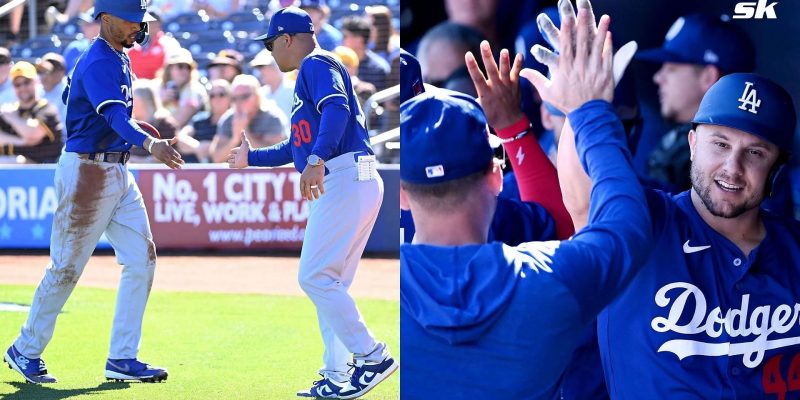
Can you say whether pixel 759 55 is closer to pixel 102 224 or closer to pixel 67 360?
pixel 102 224

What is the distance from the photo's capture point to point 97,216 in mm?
4992

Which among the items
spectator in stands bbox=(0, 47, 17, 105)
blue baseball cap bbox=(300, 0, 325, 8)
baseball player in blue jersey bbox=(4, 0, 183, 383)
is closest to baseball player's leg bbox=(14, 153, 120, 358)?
baseball player in blue jersey bbox=(4, 0, 183, 383)

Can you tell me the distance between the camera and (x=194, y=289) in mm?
8633

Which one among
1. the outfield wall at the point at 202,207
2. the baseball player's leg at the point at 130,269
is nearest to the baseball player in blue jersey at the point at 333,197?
the baseball player's leg at the point at 130,269

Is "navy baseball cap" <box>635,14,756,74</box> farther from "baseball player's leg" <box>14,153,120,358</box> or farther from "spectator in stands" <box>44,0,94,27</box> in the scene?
"spectator in stands" <box>44,0,94,27</box>

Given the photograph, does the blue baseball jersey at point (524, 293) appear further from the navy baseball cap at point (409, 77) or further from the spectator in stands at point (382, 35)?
the spectator in stands at point (382, 35)

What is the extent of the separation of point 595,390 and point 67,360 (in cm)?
378

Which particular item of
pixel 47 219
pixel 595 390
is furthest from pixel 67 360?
pixel 47 219

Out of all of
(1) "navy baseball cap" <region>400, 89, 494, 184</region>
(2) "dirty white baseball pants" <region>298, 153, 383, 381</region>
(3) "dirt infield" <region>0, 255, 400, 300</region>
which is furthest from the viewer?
(3) "dirt infield" <region>0, 255, 400, 300</region>

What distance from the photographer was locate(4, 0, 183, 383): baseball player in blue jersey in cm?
493

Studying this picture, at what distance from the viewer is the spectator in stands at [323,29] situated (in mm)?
11961

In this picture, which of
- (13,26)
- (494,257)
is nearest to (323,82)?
(494,257)

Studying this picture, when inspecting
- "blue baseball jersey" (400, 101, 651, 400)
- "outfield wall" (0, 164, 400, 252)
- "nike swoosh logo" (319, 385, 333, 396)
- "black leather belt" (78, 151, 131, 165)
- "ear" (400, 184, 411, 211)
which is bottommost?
"nike swoosh logo" (319, 385, 333, 396)

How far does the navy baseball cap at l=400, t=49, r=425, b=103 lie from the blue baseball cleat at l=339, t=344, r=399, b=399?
7.92ft
